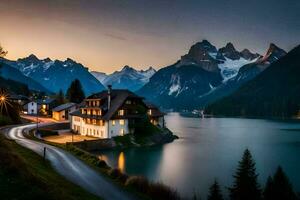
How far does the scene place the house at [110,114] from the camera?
296 feet

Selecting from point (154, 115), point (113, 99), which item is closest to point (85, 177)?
point (113, 99)

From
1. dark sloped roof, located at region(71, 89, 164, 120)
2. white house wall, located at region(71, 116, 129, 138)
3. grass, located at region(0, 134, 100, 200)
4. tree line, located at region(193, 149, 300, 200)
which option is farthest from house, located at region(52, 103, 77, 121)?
grass, located at region(0, 134, 100, 200)

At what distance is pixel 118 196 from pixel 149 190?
16.6 ft

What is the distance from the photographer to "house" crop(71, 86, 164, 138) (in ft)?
296

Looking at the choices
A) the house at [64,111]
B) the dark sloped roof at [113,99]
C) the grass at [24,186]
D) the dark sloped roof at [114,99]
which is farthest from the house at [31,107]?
the grass at [24,186]

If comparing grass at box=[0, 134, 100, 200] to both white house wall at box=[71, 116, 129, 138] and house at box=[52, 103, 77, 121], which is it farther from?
house at box=[52, 103, 77, 121]

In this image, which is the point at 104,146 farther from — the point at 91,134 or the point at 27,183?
the point at 27,183

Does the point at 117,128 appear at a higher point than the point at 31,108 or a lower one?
lower

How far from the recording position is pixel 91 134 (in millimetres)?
96500

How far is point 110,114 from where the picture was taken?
8994cm

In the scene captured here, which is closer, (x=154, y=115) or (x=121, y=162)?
(x=121, y=162)

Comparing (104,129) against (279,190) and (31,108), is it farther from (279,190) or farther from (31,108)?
(31,108)

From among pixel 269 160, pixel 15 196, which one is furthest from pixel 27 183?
pixel 269 160

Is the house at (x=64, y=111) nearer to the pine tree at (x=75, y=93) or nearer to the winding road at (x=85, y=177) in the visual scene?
the pine tree at (x=75, y=93)
